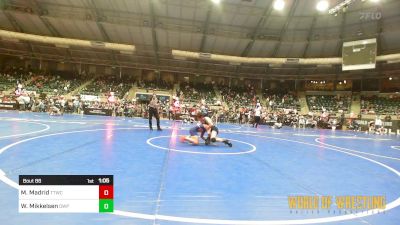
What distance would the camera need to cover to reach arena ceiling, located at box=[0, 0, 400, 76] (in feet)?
96.8

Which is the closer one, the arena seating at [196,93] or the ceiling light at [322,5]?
the ceiling light at [322,5]

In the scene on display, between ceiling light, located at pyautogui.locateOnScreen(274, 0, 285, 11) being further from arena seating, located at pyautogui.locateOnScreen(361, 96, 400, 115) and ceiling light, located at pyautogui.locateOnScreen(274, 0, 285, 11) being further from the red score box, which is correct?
the red score box

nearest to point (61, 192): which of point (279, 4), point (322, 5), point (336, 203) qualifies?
point (336, 203)

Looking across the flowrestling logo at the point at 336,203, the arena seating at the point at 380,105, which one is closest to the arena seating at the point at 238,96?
the arena seating at the point at 380,105

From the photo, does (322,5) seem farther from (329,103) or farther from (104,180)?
(104,180)

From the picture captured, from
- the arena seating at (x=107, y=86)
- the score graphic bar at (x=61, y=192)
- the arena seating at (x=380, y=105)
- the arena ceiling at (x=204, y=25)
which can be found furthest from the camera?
the arena seating at (x=107, y=86)

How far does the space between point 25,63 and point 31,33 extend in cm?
970

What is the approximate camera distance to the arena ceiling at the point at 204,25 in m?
29.5

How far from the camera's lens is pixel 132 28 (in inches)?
1278

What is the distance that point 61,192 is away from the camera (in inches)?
117

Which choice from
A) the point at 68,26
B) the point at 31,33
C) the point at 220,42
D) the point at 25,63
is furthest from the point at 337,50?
the point at 25,63

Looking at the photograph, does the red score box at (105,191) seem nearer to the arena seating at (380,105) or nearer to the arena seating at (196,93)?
the arena seating at (196,93)

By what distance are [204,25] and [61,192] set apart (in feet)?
103

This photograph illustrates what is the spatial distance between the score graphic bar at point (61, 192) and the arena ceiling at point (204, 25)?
28.1 m
